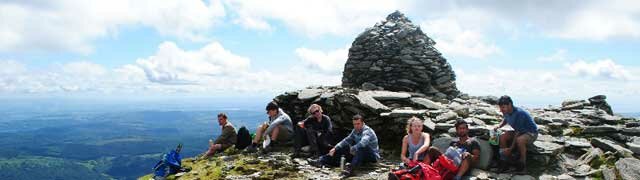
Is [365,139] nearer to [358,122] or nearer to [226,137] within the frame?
[358,122]

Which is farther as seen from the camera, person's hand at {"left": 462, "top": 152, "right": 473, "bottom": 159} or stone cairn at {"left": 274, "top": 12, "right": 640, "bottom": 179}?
stone cairn at {"left": 274, "top": 12, "right": 640, "bottom": 179}

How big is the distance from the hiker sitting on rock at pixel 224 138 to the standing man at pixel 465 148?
980cm

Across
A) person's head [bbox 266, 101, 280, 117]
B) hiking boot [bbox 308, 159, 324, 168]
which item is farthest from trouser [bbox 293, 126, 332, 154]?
person's head [bbox 266, 101, 280, 117]

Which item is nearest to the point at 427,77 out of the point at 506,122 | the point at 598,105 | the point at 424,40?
the point at 424,40

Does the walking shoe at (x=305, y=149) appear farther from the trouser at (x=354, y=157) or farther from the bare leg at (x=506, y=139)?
the bare leg at (x=506, y=139)

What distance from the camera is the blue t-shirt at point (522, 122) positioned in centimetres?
1180

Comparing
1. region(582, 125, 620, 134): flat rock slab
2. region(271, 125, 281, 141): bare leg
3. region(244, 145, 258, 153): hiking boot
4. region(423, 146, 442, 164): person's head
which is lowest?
region(244, 145, 258, 153): hiking boot

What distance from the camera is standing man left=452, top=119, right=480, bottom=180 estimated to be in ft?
37.0

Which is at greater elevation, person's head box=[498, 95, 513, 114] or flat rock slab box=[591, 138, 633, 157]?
person's head box=[498, 95, 513, 114]

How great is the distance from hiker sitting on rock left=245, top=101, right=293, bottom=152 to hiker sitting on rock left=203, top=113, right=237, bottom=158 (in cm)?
109

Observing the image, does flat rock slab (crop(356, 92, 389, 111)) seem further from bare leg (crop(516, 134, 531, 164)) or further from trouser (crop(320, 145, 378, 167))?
bare leg (crop(516, 134, 531, 164))

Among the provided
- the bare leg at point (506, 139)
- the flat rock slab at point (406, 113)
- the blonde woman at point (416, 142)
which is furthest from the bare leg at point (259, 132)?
the bare leg at point (506, 139)

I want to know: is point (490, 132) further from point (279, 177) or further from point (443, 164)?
point (279, 177)

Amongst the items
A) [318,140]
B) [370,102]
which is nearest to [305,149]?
[318,140]
